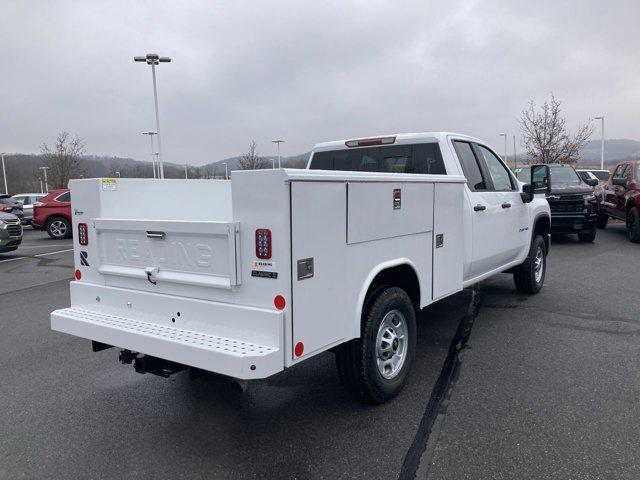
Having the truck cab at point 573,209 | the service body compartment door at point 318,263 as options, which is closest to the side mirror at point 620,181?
the truck cab at point 573,209

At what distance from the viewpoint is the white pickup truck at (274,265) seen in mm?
2998

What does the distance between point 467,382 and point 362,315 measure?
1.31 metres

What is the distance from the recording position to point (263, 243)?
9.89 ft

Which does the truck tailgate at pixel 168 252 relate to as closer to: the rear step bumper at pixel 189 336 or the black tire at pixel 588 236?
the rear step bumper at pixel 189 336

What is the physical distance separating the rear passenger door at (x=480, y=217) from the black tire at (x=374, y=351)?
1.41m

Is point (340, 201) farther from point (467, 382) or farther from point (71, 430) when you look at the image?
point (71, 430)

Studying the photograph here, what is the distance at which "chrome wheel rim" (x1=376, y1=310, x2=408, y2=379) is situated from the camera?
3.88 m

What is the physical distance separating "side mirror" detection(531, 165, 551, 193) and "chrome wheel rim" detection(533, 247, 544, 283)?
3.50 ft

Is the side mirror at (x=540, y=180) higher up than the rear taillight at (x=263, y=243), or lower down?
higher up

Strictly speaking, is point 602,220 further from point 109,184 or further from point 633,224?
point 109,184

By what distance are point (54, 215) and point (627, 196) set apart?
1797cm

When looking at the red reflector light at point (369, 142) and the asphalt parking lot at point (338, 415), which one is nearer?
the asphalt parking lot at point (338, 415)

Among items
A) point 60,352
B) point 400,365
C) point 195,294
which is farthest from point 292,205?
point 60,352

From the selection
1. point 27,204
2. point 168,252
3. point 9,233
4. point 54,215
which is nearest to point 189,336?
point 168,252
